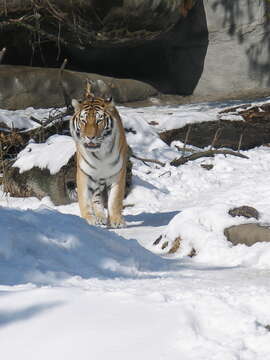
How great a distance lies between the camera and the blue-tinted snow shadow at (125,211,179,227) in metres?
7.20

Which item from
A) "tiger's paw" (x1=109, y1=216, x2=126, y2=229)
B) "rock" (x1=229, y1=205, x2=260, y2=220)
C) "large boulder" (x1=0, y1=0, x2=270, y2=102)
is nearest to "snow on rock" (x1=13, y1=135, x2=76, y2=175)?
"tiger's paw" (x1=109, y1=216, x2=126, y2=229)

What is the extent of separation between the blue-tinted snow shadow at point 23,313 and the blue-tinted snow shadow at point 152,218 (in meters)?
4.20

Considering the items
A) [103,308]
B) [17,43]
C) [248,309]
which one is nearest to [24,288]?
[103,308]

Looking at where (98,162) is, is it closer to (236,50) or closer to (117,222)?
(117,222)

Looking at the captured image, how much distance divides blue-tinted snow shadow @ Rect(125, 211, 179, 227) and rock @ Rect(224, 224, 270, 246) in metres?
1.77

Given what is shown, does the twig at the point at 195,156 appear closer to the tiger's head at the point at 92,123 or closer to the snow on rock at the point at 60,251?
the tiger's head at the point at 92,123

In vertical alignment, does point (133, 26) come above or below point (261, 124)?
above

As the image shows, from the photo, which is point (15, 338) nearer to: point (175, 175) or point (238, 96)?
point (175, 175)

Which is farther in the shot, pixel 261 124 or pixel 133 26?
pixel 133 26

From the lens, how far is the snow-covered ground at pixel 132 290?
103 inches

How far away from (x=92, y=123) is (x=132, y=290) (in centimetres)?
410

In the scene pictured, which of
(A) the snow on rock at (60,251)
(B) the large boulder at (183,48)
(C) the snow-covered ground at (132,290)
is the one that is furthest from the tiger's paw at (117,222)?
(B) the large boulder at (183,48)

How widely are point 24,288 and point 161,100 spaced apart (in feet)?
44.4

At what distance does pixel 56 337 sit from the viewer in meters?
2.64
